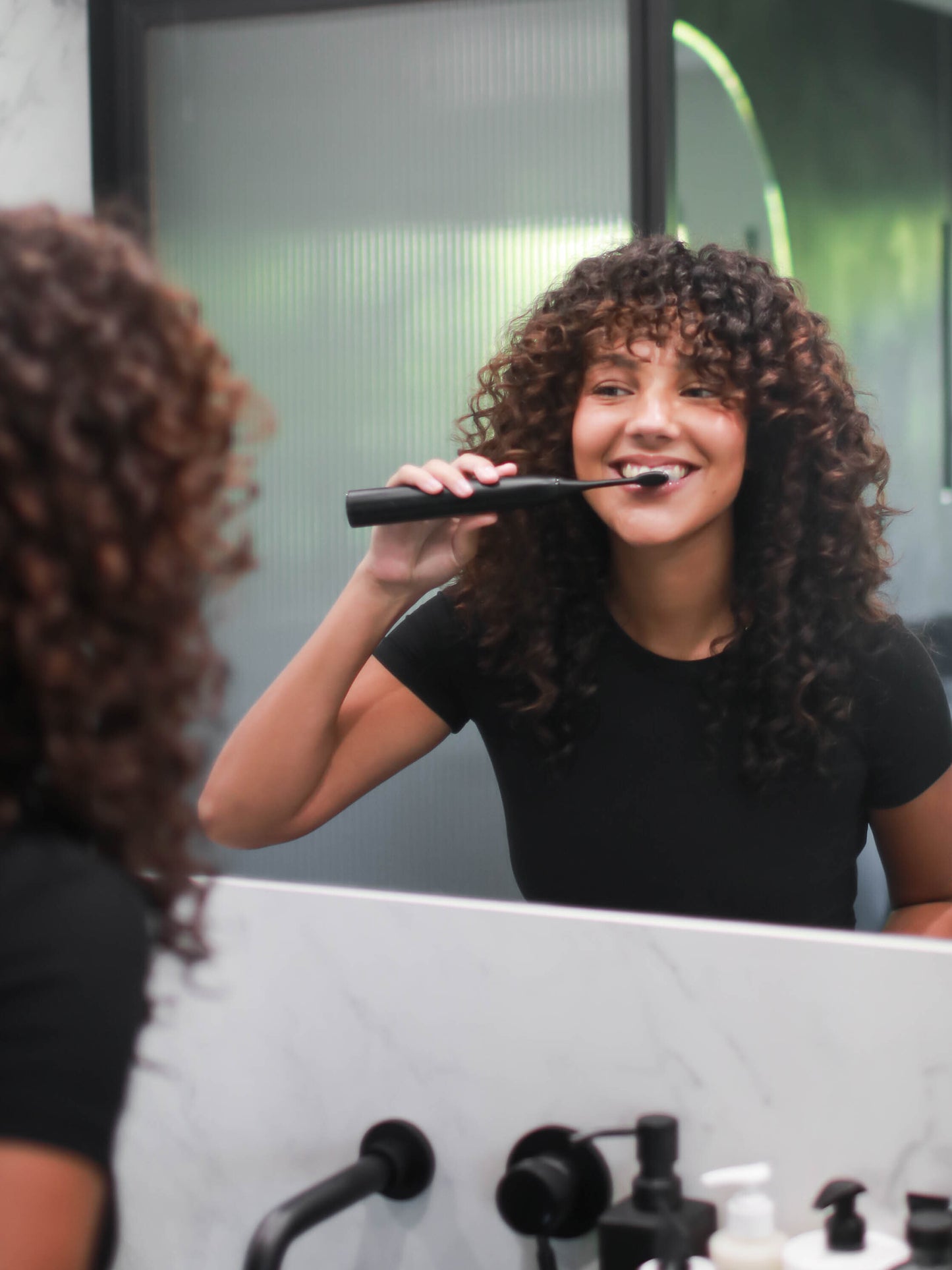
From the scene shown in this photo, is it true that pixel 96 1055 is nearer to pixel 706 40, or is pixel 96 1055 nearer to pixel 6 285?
pixel 6 285

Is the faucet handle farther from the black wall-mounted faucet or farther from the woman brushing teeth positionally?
the woman brushing teeth

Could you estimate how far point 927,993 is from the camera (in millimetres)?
576

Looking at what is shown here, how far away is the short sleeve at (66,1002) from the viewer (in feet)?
1.15

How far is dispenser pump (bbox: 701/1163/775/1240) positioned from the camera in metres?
0.56

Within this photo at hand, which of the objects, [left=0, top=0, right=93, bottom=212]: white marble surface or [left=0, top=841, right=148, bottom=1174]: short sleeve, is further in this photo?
[left=0, top=0, right=93, bottom=212]: white marble surface

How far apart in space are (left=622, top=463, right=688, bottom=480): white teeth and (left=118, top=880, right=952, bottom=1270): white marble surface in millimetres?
293

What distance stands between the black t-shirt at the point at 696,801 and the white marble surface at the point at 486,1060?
0.43 feet

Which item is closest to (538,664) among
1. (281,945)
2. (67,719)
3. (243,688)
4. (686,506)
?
(686,506)

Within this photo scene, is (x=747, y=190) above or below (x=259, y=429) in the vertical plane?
above

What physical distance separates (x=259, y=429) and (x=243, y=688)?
2.32ft

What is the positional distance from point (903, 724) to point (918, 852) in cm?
8

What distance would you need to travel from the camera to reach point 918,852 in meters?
0.75

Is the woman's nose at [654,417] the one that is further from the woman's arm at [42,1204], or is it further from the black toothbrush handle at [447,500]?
the woman's arm at [42,1204]

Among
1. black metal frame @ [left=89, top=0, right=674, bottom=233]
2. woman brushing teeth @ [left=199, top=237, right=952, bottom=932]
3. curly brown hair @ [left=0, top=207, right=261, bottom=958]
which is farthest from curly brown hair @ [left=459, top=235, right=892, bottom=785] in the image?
black metal frame @ [left=89, top=0, right=674, bottom=233]
